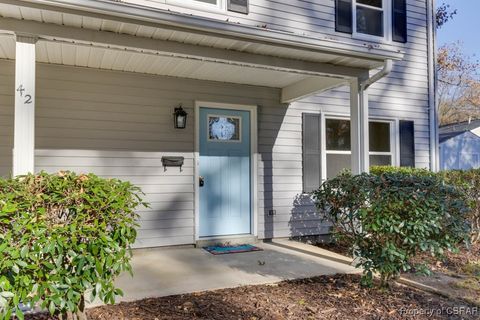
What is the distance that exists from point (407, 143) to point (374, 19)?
237 centimetres

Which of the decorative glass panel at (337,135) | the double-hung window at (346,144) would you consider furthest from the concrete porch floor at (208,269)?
the decorative glass panel at (337,135)

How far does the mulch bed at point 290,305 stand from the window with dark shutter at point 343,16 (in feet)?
14.8

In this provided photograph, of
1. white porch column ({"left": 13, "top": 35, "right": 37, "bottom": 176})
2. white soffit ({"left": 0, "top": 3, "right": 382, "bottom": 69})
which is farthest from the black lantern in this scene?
white porch column ({"left": 13, "top": 35, "right": 37, "bottom": 176})

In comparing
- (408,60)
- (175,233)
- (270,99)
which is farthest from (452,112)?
(175,233)

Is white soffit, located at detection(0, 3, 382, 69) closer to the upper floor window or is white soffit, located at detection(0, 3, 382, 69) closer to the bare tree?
the upper floor window

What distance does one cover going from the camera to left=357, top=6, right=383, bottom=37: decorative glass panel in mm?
6688

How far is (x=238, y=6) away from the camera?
18.4 ft

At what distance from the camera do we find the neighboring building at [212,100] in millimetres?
3334

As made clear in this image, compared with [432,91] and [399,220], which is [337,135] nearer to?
[432,91]

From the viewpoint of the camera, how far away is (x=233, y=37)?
11.9ft

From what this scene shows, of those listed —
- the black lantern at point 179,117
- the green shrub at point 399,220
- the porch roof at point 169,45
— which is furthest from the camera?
the black lantern at point 179,117

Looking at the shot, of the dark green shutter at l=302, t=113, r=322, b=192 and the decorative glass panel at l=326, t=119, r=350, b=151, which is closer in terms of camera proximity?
the dark green shutter at l=302, t=113, r=322, b=192

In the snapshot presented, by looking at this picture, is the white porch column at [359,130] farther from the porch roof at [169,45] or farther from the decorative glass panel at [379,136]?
the decorative glass panel at [379,136]

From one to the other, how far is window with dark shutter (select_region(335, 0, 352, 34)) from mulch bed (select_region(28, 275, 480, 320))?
4.50m
